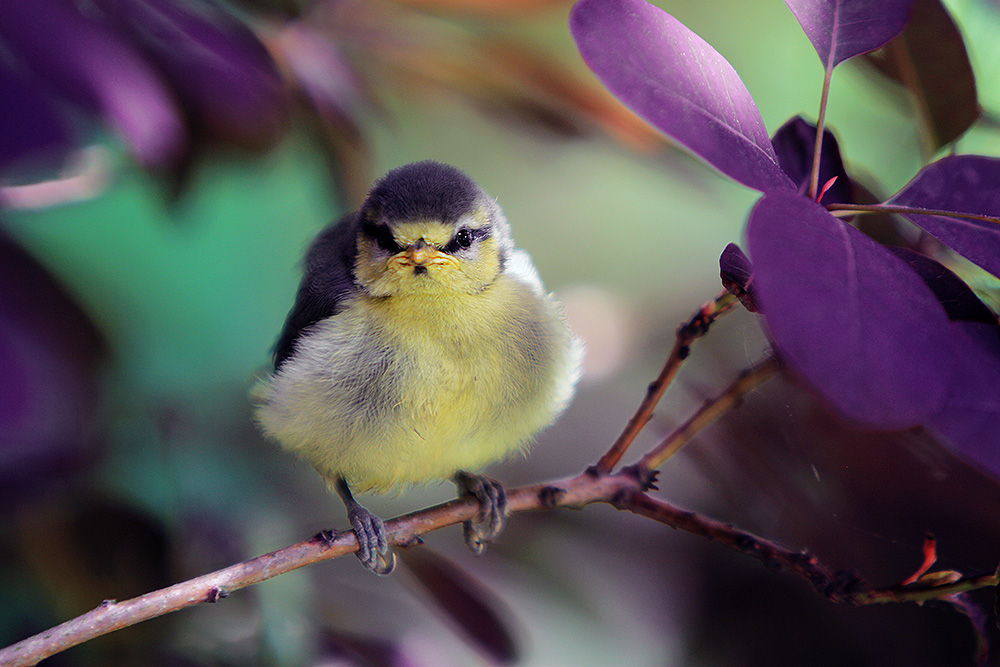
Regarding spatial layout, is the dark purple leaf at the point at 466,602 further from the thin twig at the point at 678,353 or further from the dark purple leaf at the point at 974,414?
the dark purple leaf at the point at 974,414

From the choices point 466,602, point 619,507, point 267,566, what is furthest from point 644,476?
point 267,566

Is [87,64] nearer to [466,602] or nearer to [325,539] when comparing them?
[325,539]

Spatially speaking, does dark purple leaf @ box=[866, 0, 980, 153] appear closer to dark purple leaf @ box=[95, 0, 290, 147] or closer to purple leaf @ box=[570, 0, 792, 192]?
purple leaf @ box=[570, 0, 792, 192]

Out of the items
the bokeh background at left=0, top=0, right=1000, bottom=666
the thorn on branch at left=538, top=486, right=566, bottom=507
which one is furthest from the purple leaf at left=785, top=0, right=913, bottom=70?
the thorn on branch at left=538, top=486, right=566, bottom=507

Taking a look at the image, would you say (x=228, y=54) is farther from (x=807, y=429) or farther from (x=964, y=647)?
(x=964, y=647)

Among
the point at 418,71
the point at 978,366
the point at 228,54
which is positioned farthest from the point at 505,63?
the point at 978,366

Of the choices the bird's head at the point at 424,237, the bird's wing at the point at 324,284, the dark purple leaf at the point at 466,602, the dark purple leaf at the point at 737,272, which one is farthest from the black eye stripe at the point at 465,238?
the dark purple leaf at the point at 737,272
